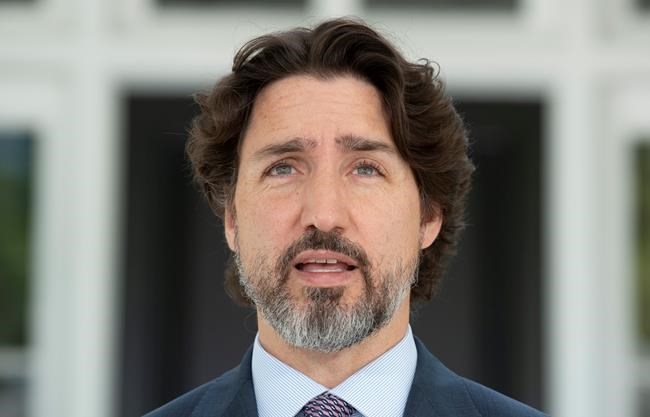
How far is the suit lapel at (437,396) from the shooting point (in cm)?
214

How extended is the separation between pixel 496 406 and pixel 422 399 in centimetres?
12

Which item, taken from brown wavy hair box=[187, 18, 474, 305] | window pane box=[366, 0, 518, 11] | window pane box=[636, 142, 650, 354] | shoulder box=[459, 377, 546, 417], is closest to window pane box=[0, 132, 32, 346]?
window pane box=[366, 0, 518, 11]

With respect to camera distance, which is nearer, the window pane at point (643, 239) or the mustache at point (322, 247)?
the mustache at point (322, 247)

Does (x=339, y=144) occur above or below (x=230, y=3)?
below

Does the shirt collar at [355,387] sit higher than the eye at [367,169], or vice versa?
the eye at [367,169]

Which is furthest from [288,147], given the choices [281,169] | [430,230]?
[430,230]

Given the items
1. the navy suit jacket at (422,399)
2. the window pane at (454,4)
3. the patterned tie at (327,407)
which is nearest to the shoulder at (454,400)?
the navy suit jacket at (422,399)

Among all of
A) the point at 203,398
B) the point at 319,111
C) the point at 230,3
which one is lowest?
the point at 203,398

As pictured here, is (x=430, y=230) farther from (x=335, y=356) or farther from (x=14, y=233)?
(x=14, y=233)

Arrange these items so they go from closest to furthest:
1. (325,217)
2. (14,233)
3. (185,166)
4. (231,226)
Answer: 1. (325,217)
2. (231,226)
3. (185,166)
4. (14,233)

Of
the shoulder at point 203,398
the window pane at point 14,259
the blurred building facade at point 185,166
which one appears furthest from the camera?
the window pane at point 14,259

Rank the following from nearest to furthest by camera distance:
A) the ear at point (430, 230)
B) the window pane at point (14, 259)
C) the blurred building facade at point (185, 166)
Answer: the ear at point (430, 230)
the blurred building facade at point (185, 166)
the window pane at point (14, 259)

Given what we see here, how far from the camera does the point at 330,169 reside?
2139mm

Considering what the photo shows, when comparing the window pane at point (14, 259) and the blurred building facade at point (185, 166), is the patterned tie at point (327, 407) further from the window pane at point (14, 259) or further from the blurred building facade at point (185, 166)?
the window pane at point (14, 259)
